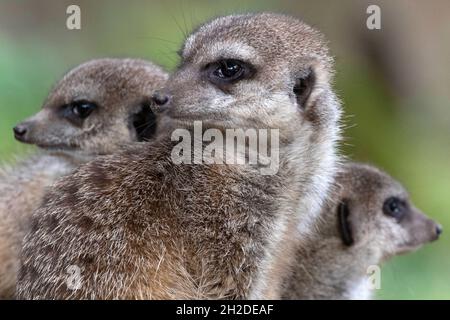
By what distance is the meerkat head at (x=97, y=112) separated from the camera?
385cm

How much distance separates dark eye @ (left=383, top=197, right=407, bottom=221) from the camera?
4148mm

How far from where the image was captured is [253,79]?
3.11 m

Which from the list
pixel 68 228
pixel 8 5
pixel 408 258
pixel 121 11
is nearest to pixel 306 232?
pixel 68 228

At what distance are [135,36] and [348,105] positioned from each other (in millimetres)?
2563

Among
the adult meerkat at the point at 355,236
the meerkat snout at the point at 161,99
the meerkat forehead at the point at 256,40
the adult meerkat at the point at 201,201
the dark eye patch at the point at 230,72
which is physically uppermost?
the meerkat forehead at the point at 256,40

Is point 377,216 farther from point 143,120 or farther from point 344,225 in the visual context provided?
point 143,120

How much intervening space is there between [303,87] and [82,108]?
4.23ft

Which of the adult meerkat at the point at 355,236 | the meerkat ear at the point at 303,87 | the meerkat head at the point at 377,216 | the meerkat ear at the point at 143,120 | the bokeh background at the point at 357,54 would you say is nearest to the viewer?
the meerkat ear at the point at 303,87

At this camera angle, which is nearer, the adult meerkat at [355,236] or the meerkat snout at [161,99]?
the meerkat snout at [161,99]

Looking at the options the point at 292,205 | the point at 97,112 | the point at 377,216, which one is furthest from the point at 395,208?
the point at 97,112

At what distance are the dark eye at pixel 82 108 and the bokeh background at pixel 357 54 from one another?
125 inches

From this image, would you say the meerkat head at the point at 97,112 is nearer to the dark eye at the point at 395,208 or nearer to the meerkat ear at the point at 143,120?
the meerkat ear at the point at 143,120

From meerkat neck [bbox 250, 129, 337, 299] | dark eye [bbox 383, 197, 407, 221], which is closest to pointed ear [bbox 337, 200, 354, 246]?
dark eye [bbox 383, 197, 407, 221]

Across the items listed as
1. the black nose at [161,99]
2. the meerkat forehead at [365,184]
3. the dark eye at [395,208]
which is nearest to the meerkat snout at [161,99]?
the black nose at [161,99]
